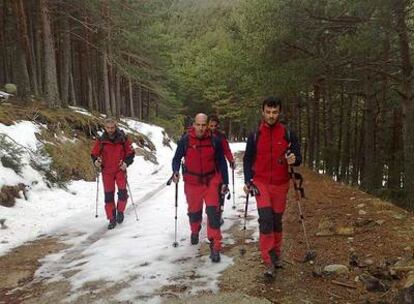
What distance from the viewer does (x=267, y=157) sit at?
6.72m

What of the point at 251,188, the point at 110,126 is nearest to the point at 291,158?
the point at 251,188

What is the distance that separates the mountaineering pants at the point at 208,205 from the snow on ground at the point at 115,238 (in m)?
0.37

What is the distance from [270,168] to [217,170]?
153 cm

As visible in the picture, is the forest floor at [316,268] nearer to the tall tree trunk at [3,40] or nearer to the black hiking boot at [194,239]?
the black hiking boot at [194,239]

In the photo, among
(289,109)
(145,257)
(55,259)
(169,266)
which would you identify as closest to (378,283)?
(169,266)

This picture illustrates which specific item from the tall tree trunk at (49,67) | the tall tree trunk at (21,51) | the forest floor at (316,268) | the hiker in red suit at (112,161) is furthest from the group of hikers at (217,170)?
the tall tree trunk at (49,67)

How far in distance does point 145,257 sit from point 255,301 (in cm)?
255

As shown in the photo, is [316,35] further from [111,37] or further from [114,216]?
[111,37]

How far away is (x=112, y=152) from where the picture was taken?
34.8 ft

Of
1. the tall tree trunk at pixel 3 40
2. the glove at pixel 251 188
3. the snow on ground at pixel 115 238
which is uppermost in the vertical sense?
the tall tree trunk at pixel 3 40

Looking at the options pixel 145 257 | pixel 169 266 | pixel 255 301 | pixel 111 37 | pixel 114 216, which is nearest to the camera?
pixel 255 301

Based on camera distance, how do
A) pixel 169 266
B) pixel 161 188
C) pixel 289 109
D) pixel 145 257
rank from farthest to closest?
pixel 289 109 → pixel 161 188 → pixel 145 257 → pixel 169 266

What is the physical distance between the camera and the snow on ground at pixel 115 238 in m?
6.74

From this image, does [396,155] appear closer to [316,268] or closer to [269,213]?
[316,268]
